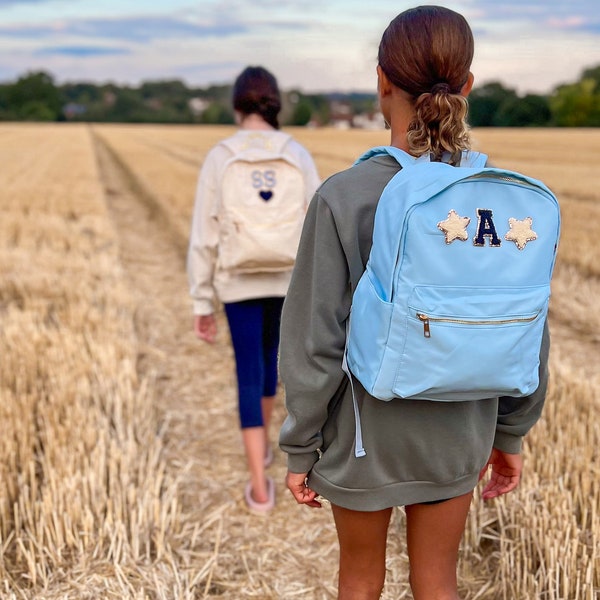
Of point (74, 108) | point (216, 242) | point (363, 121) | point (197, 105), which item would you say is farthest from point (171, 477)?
point (74, 108)

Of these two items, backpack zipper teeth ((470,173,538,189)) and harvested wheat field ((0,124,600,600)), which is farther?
harvested wheat field ((0,124,600,600))

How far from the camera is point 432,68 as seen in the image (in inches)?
56.7

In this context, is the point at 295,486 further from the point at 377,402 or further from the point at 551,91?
the point at 551,91

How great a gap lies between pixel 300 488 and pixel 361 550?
0.65 feet

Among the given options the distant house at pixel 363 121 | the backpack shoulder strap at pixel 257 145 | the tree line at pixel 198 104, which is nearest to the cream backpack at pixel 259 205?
the backpack shoulder strap at pixel 257 145

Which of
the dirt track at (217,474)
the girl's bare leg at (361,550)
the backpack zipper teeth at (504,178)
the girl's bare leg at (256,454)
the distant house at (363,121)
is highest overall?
the distant house at (363,121)

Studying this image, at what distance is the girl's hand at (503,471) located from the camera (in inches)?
71.7

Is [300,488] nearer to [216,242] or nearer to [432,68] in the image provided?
[432,68]

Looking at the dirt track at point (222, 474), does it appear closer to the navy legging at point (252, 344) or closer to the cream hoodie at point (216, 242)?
the navy legging at point (252, 344)

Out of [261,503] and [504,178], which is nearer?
[504,178]

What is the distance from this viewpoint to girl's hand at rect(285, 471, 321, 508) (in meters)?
1.62

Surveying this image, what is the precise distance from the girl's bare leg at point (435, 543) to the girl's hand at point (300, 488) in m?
0.23

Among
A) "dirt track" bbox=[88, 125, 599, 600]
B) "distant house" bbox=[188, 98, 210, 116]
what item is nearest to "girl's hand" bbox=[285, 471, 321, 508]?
"dirt track" bbox=[88, 125, 599, 600]

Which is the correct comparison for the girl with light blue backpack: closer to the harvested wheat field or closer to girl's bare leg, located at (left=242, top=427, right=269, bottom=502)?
the harvested wheat field
